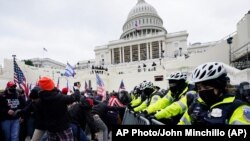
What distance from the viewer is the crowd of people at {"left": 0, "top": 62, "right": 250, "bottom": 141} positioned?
7.83 ft

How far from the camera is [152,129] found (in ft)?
7.04

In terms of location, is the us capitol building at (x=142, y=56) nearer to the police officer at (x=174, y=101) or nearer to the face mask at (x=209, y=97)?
the police officer at (x=174, y=101)

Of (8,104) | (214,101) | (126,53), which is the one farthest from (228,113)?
(126,53)

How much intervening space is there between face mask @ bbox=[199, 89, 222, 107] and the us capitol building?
30052 millimetres

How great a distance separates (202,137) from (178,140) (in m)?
0.16

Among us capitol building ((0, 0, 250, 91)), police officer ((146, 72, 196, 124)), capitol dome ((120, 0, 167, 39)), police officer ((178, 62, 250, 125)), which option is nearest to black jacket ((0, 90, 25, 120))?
police officer ((146, 72, 196, 124))

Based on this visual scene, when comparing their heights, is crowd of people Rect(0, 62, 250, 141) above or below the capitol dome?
below

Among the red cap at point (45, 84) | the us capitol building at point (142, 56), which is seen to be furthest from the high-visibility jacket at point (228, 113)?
the us capitol building at point (142, 56)

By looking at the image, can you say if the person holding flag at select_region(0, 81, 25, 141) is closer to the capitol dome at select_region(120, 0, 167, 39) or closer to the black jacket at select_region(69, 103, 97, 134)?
the black jacket at select_region(69, 103, 97, 134)

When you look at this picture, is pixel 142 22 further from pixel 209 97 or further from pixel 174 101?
pixel 209 97

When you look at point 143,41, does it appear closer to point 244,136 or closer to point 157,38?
point 157,38

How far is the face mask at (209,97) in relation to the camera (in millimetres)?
2518

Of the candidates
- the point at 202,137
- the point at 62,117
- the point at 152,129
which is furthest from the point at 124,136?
the point at 62,117

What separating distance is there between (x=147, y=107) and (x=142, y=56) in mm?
80331
